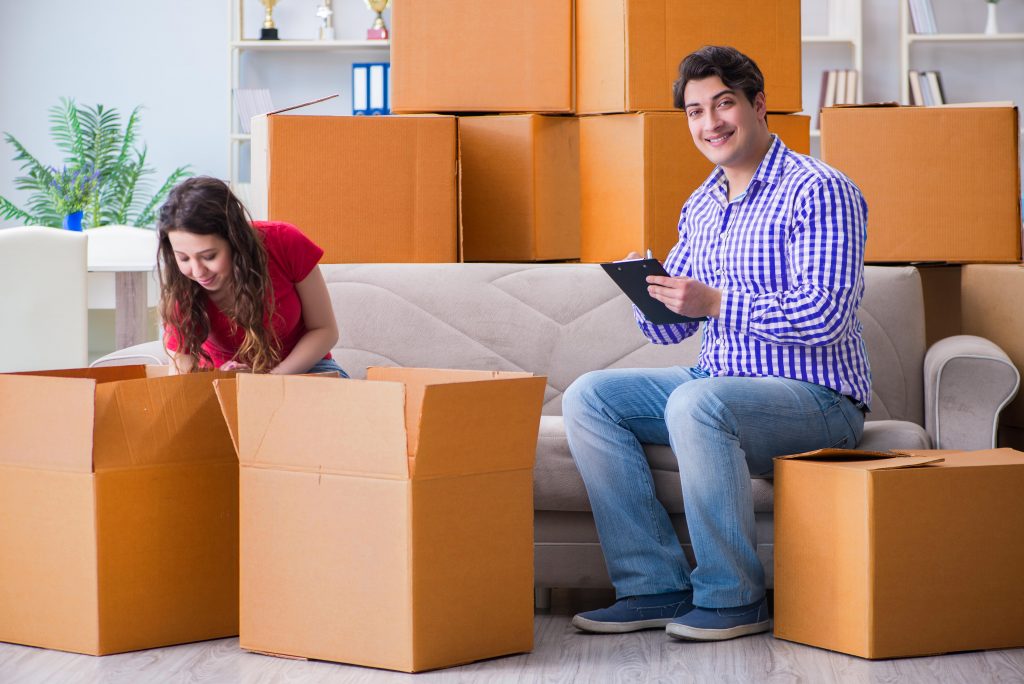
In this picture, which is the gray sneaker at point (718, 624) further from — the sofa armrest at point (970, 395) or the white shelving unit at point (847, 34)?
the white shelving unit at point (847, 34)

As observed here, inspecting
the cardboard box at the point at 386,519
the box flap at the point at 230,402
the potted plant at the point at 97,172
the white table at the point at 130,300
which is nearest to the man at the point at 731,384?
the cardboard box at the point at 386,519

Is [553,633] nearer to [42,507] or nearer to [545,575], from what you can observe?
[545,575]

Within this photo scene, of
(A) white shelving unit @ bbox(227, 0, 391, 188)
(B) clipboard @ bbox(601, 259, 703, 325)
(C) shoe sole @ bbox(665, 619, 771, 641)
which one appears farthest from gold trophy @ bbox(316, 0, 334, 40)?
(C) shoe sole @ bbox(665, 619, 771, 641)

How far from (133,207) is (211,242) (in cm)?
341

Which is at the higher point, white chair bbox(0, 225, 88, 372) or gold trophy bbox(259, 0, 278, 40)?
gold trophy bbox(259, 0, 278, 40)

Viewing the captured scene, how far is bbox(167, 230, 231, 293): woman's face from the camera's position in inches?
71.1

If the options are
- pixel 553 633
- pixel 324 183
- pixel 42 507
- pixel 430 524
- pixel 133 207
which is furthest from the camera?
pixel 133 207

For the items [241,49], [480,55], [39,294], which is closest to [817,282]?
[480,55]

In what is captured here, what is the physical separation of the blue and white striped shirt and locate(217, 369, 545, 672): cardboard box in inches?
17.0

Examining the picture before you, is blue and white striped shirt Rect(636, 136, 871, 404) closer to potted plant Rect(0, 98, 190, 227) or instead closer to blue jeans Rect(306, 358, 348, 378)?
blue jeans Rect(306, 358, 348, 378)

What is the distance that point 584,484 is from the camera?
1.92 m

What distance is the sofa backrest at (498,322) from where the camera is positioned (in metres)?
2.35

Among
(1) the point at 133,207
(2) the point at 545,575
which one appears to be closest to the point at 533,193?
(2) the point at 545,575

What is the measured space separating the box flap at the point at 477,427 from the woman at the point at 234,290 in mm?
428
